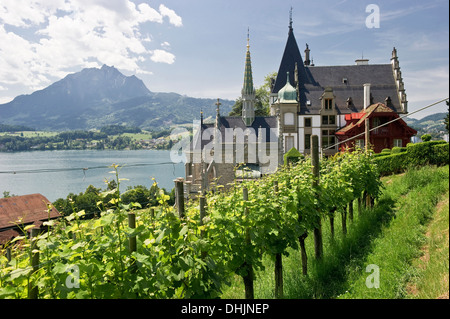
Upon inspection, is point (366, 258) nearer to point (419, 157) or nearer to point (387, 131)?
point (419, 157)

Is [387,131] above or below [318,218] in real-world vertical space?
above

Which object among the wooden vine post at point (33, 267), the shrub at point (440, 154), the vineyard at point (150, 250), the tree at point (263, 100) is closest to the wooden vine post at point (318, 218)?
the vineyard at point (150, 250)

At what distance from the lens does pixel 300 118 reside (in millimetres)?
40938

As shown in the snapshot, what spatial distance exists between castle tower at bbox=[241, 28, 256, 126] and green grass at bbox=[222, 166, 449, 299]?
29.1 m

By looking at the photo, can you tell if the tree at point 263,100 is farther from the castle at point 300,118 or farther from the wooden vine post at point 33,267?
the wooden vine post at point 33,267

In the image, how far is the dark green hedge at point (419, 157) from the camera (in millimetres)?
16766

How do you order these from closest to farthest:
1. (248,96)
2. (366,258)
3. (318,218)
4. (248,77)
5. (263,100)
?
(366,258)
(318,218)
(248,96)
(248,77)
(263,100)

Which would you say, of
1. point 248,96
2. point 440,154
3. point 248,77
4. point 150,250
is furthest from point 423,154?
point 248,77

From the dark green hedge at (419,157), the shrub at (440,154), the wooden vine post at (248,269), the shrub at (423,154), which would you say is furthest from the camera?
the shrub at (423,154)

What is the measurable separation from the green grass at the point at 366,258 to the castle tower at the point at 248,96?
29.1 m

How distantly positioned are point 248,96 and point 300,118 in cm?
756

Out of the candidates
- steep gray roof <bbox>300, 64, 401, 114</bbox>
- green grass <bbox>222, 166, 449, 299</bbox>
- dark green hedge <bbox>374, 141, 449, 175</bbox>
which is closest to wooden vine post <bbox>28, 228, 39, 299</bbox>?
green grass <bbox>222, 166, 449, 299</bbox>

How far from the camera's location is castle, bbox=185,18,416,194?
1406 inches
